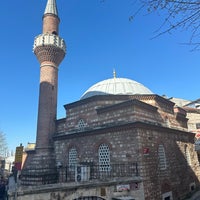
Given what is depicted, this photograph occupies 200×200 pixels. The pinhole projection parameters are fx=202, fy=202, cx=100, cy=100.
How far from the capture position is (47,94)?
1523cm

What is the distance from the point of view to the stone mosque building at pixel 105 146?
28.7ft

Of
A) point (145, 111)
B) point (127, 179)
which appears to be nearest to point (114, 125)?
point (145, 111)

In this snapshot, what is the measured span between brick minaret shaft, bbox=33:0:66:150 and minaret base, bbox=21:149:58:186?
0.61 metres

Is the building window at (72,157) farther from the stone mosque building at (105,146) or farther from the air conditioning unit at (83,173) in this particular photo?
the air conditioning unit at (83,173)

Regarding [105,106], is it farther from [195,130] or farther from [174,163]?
[195,130]

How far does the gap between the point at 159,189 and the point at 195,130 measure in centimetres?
1362

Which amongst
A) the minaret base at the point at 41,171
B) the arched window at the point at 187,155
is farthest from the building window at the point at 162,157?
the minaret base at the point at 41,171

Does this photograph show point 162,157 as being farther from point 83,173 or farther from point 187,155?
point 83,173

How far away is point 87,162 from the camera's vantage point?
11.6 metres

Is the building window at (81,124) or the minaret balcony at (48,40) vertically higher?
the minaret balcony at (48,40)

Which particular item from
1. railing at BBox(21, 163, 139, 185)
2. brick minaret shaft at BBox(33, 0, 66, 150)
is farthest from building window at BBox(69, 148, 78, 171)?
brick minaret shaft at BBox(33, 0, 66, 150)

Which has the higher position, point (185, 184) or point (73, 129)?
point (73, 129)

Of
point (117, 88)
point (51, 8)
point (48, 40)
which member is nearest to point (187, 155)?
point (117, 88)

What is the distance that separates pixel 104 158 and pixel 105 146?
2.11ft
